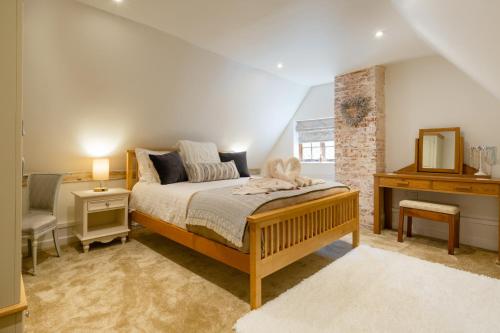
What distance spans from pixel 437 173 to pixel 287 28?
104 inches

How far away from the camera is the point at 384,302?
2.01 m

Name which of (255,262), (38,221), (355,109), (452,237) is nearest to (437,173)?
(452,237)

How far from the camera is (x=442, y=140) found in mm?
3539

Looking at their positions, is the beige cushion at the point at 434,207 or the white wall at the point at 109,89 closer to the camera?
the white wall at the point at 109,89

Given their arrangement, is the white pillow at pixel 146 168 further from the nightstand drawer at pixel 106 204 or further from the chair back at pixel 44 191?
the chair back at pixel 44 191

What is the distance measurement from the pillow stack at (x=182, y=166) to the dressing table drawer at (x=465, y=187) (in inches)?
101

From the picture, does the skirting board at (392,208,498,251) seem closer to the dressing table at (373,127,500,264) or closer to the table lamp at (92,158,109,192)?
the dressing table at (373,127,500,264)

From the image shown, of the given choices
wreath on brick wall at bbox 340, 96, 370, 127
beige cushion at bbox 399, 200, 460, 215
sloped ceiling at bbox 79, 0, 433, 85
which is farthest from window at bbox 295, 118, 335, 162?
beige cushion at bbox 399, 200, 460, 215

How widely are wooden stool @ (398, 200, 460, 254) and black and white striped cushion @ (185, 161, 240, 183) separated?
2.29 metres

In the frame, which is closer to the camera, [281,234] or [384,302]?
[384,302]

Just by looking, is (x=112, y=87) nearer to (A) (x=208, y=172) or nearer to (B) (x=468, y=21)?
(A) (x=208, y=172)

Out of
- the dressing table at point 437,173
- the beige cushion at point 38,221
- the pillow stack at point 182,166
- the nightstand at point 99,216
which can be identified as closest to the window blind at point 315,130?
the dressing table at point 437,173

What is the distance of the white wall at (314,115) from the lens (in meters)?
5.07

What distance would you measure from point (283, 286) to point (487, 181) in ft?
8.09
